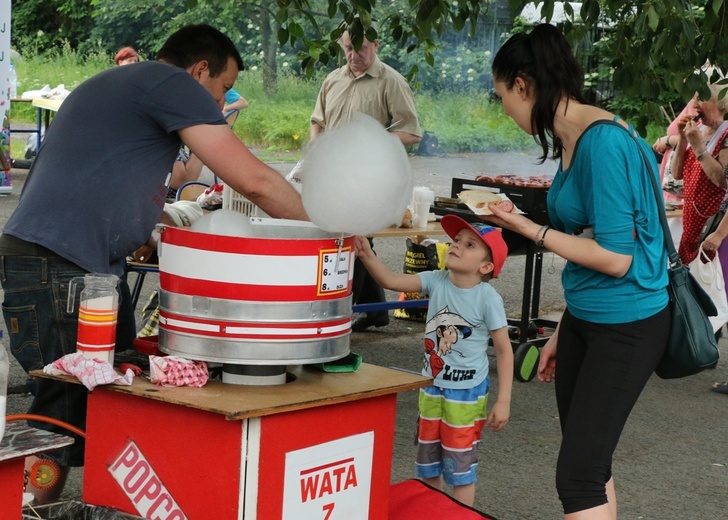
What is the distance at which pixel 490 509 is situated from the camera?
389 centimetres

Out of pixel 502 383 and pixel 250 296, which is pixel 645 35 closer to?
pixel 502 383

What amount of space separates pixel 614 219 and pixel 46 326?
164 centimetres

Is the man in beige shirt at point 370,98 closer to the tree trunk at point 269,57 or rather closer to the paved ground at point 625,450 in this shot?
the paved ground at point 625,450

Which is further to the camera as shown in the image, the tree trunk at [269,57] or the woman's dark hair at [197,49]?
the tree trunk at [269,57]

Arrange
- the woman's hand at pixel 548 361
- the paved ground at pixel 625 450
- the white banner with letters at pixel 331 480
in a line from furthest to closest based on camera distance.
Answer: the paved ground at pixel 625 450 → the woman's hand at pixel 548 361 → the white banner with letters at pixel 331 480

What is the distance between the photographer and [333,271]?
2.48 metres

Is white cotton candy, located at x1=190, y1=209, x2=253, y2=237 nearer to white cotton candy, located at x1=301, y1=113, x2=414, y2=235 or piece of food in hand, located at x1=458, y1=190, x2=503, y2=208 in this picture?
white cotton candy, located at x1=301, y1=113, x2=414, y2=235

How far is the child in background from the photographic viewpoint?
3436mm

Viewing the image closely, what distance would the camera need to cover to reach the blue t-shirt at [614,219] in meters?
2.58

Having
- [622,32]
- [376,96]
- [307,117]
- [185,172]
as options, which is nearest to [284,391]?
[622,32]

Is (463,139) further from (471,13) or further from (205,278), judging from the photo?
(205,278)

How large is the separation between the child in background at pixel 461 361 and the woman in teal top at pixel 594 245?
0.66 metres

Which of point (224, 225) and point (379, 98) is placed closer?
point (224, 225)

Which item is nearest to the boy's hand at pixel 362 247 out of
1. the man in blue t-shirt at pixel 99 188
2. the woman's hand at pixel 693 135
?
the man in blue t-shirt at pixel 99 188
